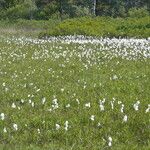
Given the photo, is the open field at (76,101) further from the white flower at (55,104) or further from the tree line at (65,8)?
the tree line at (65,8)

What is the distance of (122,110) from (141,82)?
15.2ft

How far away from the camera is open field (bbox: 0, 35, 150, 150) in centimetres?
1071

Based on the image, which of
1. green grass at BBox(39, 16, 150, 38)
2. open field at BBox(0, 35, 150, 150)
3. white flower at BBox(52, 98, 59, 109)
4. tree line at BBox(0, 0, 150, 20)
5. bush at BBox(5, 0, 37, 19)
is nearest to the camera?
open field at BBox(0, 35, 150, 150)

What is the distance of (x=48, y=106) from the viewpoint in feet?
44.7

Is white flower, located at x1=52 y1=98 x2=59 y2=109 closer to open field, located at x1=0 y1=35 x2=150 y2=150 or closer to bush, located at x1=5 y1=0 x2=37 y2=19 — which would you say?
open field, located at x1=0 y1=35 x2=150 y2=150

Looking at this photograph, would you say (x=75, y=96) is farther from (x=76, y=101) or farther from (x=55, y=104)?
(x=55, y=104)

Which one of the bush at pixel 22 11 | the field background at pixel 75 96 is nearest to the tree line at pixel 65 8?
the bush at pixel 22 11

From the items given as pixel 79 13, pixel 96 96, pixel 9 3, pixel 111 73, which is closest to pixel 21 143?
pixel 96 96

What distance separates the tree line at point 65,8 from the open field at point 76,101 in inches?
1882

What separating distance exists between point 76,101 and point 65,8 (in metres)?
59.9

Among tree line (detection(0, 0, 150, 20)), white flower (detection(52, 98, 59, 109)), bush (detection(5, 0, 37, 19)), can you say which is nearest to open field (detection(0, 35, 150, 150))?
white flower (detection(52, 98, 59, 109))

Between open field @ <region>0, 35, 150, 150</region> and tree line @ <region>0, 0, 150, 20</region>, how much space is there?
47.8 meters

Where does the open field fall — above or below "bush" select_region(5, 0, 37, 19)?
above

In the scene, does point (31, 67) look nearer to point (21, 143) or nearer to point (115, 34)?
point (21, 143)
